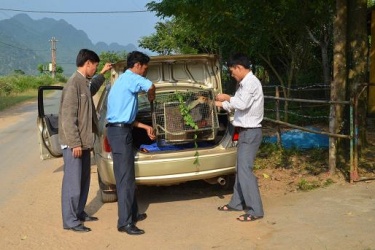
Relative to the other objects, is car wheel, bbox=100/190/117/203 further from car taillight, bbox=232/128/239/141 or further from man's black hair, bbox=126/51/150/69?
man's black hair, bbox=126/51/150/69

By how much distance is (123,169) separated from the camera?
4773 millimetres

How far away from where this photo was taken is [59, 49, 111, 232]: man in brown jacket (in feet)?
15.5

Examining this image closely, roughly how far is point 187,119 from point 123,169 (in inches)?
39.4

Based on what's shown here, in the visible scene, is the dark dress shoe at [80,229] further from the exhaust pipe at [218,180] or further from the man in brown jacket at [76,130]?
the exhaust pipe at [218,180]

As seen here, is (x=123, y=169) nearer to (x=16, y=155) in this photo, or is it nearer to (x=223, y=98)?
(x=223, y=98)

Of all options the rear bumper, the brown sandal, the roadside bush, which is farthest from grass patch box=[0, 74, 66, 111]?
the brown sandal

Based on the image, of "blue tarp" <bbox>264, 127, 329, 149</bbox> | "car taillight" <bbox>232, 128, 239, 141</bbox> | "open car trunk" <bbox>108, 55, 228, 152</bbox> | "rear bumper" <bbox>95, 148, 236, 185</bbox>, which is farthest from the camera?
"blue tarp" <bbox>264, 127, 329, 149</bbox>

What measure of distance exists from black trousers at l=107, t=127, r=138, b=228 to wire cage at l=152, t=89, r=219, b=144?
0.65 meters

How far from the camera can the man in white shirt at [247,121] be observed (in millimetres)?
4770

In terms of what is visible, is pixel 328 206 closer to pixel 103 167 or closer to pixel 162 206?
pixel 162 206

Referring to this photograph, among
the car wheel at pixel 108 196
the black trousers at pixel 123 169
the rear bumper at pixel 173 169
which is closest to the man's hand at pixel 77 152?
the black trousers at pixel 123 169

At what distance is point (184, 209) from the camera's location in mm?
5500

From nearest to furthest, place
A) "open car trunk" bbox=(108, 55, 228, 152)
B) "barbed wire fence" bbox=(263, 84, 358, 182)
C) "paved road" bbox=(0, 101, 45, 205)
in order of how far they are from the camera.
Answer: "open car trunk" bbox=(108, 55, 228, 152), "barbed wire fence" bbox=(263, 84, 358, 182), "paved road" bbox=(0, 101, 45, 205)

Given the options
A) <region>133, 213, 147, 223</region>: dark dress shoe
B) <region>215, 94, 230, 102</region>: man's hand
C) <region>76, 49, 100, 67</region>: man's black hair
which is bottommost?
<region>133, 213, 147, 223</region>: dark dress shoe
